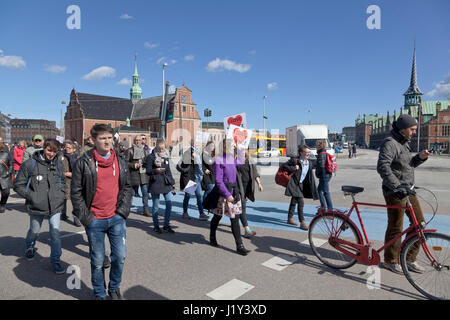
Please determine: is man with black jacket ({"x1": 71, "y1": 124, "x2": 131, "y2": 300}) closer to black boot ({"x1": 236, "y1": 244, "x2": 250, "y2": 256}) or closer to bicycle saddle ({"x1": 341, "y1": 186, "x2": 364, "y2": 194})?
black boot ({"x1": 236, "y1": 244, "x2": 250, "y2": 256})

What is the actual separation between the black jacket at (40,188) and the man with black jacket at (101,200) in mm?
1361

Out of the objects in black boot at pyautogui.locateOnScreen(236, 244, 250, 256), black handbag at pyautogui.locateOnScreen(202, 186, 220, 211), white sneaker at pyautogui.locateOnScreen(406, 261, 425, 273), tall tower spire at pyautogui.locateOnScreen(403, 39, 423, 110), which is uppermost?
tall tower spire at pyautogui.locateOnScreen(403, 39, 423, 110)

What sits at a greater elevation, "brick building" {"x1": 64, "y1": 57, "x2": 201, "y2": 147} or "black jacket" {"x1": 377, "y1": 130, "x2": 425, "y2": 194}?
"brick building" {"x1": 64, "y1": 57, "x2": 201, "y2": 147}

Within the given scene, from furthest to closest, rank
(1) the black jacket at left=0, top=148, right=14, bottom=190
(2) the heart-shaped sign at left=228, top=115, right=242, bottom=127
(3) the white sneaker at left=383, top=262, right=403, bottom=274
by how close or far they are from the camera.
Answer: (2) the heart-shaped sign at left=228, top=115, right=242, bottom=127
(1) the black jacket at left=0, top=148, right=14, bottom=190
(3) the white sneaker at left=383, top=262, right=403, bottom=274

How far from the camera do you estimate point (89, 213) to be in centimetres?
301

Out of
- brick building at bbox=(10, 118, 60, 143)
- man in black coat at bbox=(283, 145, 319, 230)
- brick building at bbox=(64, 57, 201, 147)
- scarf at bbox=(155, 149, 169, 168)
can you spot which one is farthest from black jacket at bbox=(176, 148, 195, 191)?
brick building at bbox=(10, 118, 60, 143)

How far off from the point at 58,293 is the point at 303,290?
2832mm

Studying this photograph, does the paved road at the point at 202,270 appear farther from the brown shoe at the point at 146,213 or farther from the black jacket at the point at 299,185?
the brown shoe at the point at 146,213

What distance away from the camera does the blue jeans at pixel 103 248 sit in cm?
308

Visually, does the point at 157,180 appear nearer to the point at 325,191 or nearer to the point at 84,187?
the point at 84,187

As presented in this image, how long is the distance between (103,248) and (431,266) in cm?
369

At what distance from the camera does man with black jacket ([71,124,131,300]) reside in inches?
119

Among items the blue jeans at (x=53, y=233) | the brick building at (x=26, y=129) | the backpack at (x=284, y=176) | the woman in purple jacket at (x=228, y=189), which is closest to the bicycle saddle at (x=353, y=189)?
the woman in purple jacket at (x=228, y=189)
